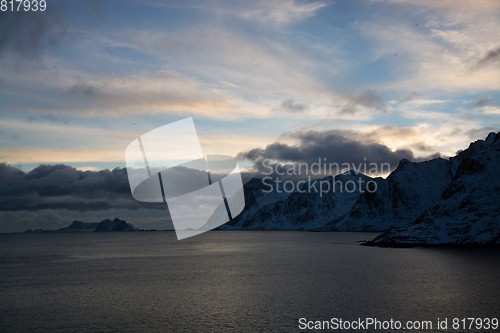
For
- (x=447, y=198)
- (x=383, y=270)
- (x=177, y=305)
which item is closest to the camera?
(x=177, y=305)

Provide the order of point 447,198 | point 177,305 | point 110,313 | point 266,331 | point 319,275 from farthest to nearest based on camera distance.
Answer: point 447,198 → point 319,275 → point 177,305 → point 110,313 → point 266,331

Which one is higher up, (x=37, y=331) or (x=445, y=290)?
(x=37, y=331)

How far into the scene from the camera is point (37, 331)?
1085 inches

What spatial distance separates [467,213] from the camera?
11138 centimetres

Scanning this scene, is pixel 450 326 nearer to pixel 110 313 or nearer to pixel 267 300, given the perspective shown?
pixel 267 300

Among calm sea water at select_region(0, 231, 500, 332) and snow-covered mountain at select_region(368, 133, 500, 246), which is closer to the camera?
calm sea water at select_region(0, 231, 500, 332)

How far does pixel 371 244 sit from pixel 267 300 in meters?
97.1

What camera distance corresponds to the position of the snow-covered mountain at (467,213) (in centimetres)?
10458

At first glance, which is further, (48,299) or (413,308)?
(48,299)

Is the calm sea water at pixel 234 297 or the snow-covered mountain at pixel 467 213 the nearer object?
the calm sea water at pixel 234 297

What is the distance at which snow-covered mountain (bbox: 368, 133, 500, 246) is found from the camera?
105 metres

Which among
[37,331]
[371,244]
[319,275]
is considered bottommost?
[371,244]

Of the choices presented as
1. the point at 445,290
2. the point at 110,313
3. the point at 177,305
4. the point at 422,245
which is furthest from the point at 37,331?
the point at 422,245

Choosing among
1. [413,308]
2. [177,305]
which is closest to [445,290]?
[413,308]
